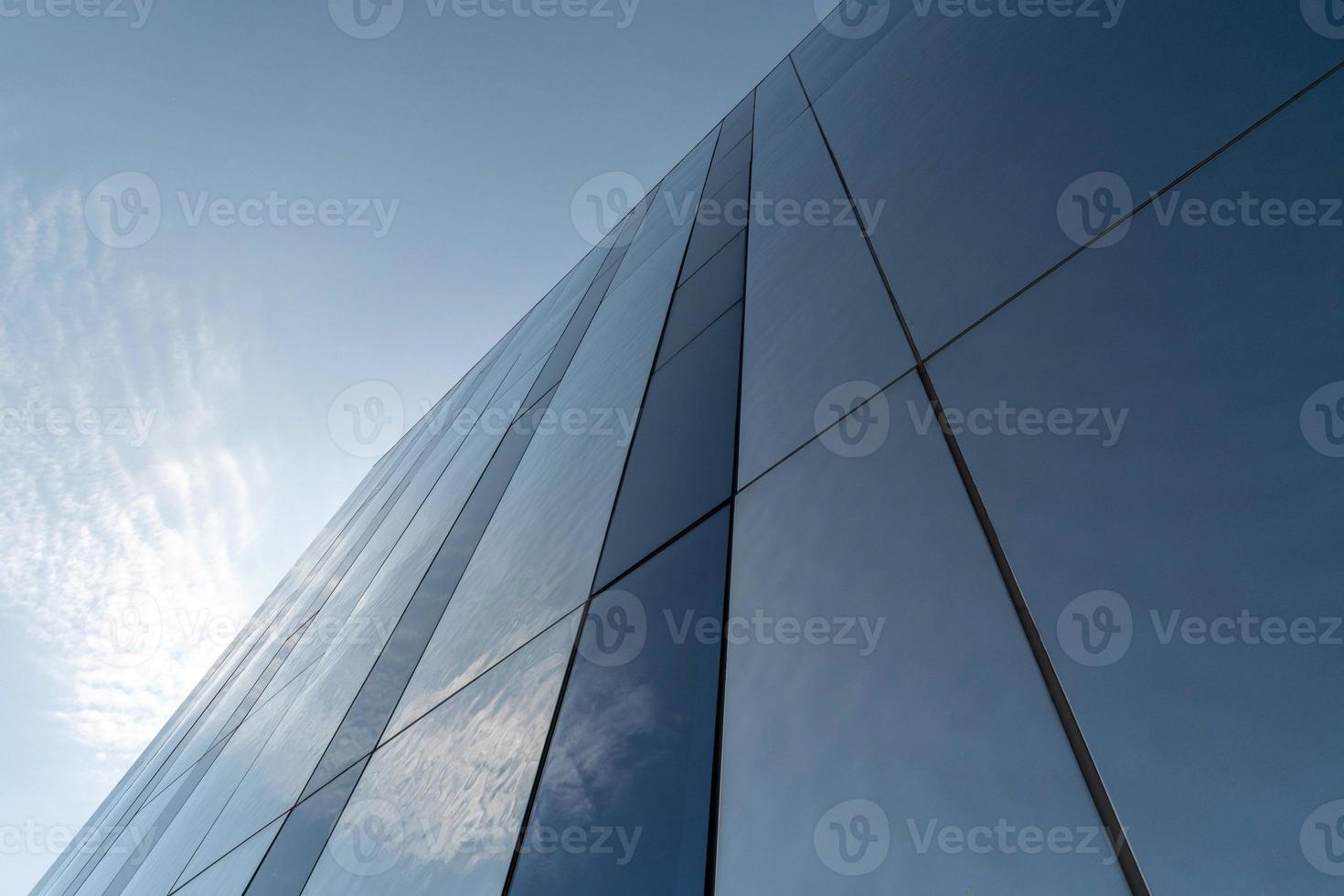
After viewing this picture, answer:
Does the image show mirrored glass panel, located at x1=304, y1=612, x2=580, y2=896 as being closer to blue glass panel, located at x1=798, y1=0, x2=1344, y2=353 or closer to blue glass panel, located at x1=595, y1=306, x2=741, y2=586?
blue glass panel, located at x1=595, y1=306, x2=741, y2=586

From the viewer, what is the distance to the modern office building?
1.34 meters

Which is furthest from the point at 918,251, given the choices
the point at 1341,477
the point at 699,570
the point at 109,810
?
the point at 109,810

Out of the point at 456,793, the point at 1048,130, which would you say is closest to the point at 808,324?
the point at 1048,130

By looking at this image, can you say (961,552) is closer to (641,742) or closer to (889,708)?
(889,708)

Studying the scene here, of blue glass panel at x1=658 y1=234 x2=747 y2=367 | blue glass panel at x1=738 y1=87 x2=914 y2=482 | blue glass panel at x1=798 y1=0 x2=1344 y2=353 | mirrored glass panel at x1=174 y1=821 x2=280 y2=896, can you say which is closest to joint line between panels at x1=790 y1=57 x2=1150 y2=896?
blue glass panel at x1=738 y1=87 x2=914 y2=482

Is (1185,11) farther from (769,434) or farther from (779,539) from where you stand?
(779,539)

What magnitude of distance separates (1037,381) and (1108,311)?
0.28 m

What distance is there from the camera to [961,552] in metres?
1.89

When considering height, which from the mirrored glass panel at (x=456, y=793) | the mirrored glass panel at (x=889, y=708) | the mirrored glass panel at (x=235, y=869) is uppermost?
the mirrored glass panel at (x=889, y=708)

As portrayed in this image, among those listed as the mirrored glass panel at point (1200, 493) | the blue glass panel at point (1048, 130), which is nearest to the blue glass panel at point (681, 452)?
the blue glass panel at point (1048, 130)

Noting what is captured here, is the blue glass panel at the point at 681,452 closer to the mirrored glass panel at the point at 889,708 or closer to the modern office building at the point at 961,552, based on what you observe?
the modern office building at the point at 961,552

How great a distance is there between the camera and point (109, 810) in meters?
13.8

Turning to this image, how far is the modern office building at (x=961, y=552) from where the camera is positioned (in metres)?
1.34

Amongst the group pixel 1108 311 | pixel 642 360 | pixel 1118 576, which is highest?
pixel 642 360
